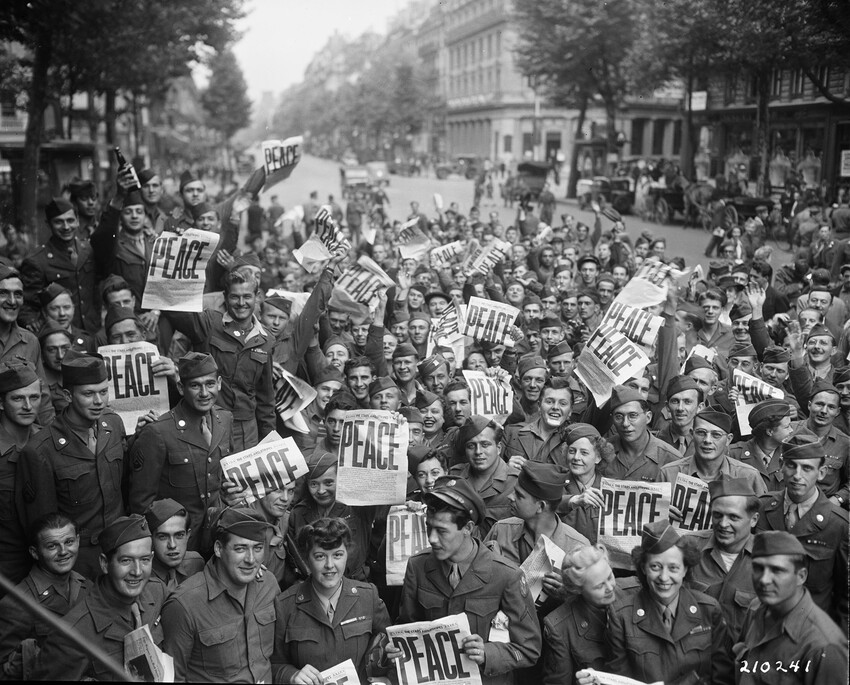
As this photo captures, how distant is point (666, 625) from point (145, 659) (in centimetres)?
237

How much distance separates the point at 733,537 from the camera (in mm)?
4449

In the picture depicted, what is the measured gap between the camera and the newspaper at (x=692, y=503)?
4941mm

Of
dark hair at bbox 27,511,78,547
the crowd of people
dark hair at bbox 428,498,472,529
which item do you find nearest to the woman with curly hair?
the crowd of people

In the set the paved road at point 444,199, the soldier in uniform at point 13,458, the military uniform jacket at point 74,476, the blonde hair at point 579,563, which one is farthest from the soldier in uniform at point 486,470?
the paved road at point 444,199

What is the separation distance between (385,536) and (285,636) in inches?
46.2

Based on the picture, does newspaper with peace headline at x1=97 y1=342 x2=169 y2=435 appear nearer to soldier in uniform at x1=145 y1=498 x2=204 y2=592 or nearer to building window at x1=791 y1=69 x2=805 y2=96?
soldier in uniform at x1=145 y1=498 x2=204 y2=592

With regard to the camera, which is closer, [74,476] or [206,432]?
[74,476]

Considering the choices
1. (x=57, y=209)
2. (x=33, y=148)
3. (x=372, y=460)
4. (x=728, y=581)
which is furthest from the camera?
(x=33, y=148)

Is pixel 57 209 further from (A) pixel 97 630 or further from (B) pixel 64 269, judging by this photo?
(A) pixel 97 630

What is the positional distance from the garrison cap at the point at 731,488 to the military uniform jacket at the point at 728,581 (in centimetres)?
28

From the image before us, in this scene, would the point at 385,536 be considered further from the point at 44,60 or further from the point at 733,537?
the point at 44,60

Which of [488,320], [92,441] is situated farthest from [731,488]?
[488,320]

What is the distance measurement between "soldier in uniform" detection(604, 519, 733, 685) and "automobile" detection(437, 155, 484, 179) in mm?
54695

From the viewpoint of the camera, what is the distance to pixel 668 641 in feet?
13.2
